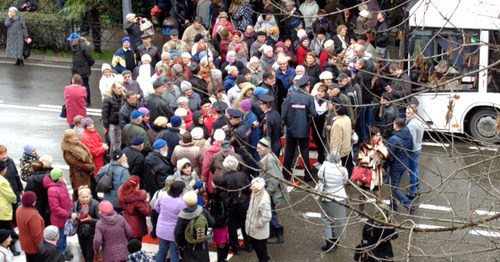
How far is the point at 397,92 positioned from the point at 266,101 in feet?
8.14

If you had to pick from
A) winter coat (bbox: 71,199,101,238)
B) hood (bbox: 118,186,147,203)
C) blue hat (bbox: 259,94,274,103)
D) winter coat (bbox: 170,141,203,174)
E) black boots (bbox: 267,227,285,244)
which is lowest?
black boots (bbox: 267,227,285,244)

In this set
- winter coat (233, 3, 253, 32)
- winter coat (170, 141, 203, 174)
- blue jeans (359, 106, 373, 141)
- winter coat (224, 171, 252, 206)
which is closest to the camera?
winter coat (224, 171, 252, 206)

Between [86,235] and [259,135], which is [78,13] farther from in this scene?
[86,235]

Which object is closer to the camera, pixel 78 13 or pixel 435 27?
pixel 435 27

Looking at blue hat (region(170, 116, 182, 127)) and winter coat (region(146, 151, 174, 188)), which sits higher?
blue hat (region(170, 116, 182, 127))

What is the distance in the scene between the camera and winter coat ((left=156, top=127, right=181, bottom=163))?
44.5ft

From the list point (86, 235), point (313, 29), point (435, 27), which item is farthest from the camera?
point (313, 29)

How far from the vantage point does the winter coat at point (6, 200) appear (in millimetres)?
12009

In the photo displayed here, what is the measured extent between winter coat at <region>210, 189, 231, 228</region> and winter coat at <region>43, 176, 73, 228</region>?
216cm

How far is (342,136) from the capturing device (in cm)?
1399

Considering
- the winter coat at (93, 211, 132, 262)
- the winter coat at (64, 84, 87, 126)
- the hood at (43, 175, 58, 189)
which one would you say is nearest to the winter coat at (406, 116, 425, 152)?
the winter coat at (93, 211, 132, 262)

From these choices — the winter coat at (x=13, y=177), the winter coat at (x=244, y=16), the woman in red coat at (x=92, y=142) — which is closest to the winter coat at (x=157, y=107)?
the woman in red coat at (x=92, y=142)

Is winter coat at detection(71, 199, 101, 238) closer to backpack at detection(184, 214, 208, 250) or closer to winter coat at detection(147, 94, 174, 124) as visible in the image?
backpack at detection(184, 214, 208, 250)

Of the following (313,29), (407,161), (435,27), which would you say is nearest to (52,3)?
(313,29)
